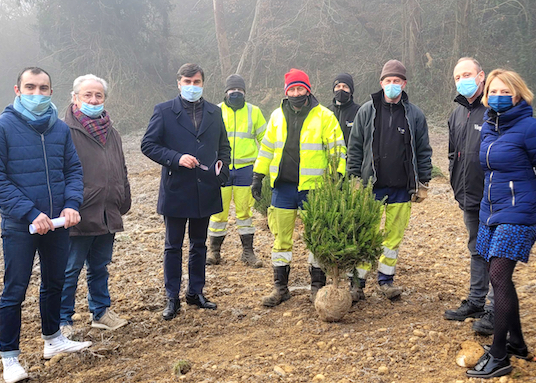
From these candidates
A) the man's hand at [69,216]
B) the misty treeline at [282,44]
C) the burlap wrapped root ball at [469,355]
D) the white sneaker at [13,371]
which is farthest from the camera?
the misty treeline at [282,44]

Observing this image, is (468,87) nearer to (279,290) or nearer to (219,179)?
(219,179)

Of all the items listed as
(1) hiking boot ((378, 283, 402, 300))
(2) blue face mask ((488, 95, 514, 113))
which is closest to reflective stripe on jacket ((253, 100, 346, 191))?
(1) hiking boot ((378, 283, 402, 300))

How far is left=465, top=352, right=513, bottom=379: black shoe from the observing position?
3.09 m

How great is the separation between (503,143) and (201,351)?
8.71 feet

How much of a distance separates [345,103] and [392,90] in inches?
79.1

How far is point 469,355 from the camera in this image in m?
3.26

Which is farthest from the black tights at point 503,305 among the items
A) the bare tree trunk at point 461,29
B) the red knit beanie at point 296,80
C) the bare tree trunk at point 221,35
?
the bare tree trunk at point 221,35

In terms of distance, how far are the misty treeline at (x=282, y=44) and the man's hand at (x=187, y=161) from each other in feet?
48.1

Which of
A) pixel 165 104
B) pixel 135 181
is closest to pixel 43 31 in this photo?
pixel 135 181

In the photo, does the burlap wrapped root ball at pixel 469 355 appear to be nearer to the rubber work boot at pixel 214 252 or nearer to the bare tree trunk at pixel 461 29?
the rubber work boot at pixel 214 252

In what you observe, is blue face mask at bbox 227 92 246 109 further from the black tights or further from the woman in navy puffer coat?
the black tights

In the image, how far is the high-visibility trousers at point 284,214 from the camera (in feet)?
15.7

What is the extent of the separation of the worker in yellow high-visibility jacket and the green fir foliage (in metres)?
2.07

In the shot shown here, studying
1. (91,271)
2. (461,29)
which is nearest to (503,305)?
(91,271)
